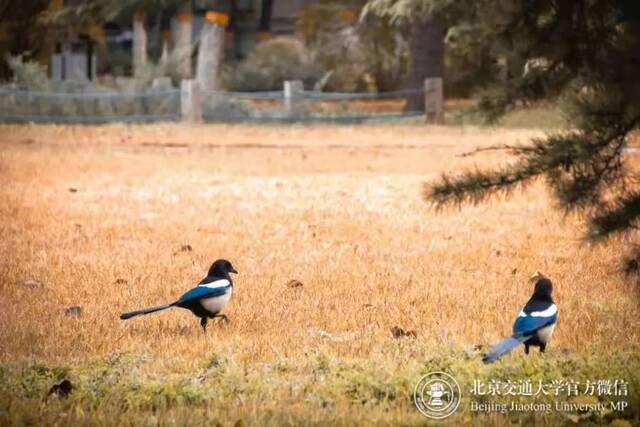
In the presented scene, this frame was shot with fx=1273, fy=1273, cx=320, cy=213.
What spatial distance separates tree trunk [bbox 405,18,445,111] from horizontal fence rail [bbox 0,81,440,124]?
9.11ft

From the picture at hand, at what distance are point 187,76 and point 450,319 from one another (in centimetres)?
2786

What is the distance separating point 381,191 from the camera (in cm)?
1384

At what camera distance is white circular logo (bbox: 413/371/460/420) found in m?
4.89

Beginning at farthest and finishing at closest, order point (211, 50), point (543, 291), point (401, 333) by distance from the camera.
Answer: point (211, 50)
point (401, 333)
point (543, 291)

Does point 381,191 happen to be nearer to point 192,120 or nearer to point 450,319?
point 450,319

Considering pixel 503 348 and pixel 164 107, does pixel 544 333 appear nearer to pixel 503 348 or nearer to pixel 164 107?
pixel 503 348

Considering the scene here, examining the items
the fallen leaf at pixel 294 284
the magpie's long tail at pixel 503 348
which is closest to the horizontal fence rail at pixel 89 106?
the fallen leaf at pixel 294 284

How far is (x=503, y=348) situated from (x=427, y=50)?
27.1 meters

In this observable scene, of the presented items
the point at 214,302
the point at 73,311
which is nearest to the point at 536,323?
the point at 214,302

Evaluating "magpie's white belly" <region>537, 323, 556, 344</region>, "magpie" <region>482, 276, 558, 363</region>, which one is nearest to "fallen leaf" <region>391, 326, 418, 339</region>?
"magpie" <region>482, 276, 558, 363</region>

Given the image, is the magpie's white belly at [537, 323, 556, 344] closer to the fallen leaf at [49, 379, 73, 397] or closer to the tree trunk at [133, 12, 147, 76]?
the fallen leaf at [49, 379, 73, 397]

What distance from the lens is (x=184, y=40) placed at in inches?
1432

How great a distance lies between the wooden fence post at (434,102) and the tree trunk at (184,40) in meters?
8.23

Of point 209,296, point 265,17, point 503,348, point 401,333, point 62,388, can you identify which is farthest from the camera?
point 265,17
